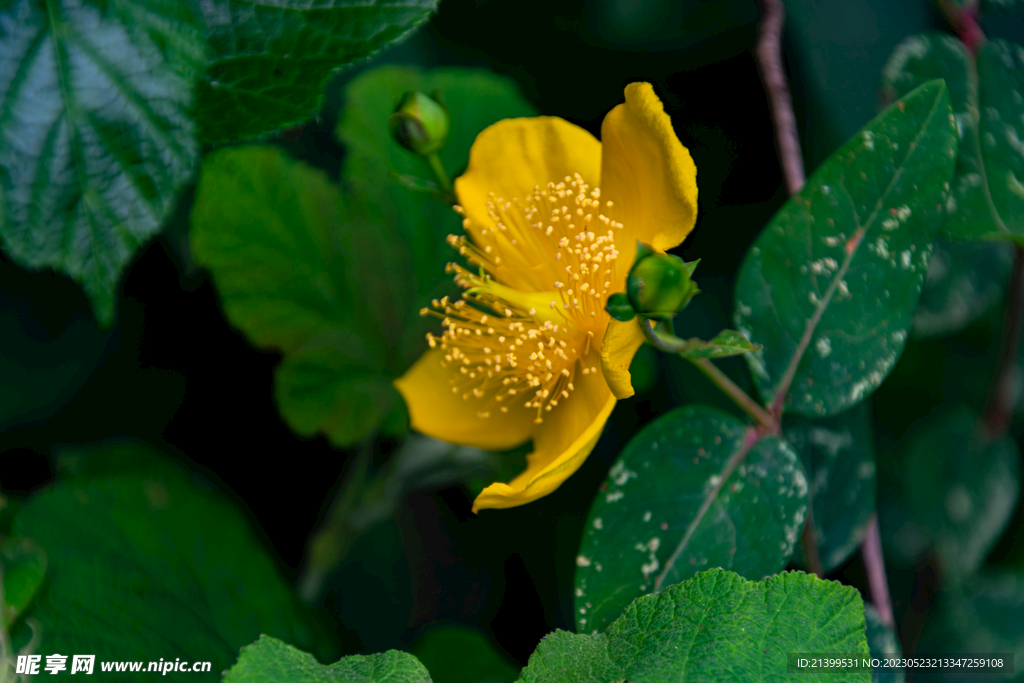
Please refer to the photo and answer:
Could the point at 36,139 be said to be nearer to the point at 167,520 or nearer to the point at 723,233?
the point at 167,520

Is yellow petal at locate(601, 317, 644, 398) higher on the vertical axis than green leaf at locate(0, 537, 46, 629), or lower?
higher

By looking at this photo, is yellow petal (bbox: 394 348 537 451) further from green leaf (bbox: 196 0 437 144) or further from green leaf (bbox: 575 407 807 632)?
green leaf (bbox: 196 0 437 144)

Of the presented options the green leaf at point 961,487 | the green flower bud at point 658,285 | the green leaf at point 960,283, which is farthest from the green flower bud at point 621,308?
the green leaf at point 961,487

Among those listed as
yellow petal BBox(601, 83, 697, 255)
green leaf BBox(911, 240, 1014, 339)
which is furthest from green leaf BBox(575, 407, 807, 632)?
green leaf BBox(911, 240, 1014, 339)

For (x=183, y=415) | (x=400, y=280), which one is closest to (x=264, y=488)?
(x=183, y=415)

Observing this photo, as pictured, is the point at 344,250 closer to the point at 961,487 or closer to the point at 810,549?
the point at 810,549

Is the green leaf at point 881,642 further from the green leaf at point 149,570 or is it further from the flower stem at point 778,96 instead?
the green leaf at point 149,570

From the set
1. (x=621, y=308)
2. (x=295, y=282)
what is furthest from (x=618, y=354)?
(x=295, y=282)
